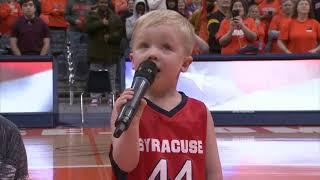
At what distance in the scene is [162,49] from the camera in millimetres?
2281

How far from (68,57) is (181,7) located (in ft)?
8.70

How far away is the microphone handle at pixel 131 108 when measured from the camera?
6.28 feet

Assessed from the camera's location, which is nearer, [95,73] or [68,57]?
[95,73]

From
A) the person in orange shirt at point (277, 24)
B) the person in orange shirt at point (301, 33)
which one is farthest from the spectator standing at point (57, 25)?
the person in orange shirt at point (301, 33)

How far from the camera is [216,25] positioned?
13125 millimetres

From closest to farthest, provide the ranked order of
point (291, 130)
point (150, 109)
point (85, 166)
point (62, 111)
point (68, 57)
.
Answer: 1. point (150, 109)
2. point (85, 166)
3. point (291, 130)
4. point (62, 111)
5. point (68, 57)

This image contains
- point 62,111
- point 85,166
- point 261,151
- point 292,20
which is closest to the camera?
point 85,166

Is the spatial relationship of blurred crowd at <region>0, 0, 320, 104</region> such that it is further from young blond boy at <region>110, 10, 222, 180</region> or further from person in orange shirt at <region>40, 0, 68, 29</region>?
young blond boy at <region>110, 10, 222, 180</region>

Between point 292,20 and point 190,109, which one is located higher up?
point 190,109

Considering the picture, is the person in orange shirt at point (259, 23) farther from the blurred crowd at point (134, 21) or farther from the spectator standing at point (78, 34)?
the spectator standing at point (78, 34)

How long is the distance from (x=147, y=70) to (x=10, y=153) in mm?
584

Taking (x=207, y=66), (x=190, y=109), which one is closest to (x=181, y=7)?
(x=207, y=66)

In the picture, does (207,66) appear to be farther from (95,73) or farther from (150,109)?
(150,109)

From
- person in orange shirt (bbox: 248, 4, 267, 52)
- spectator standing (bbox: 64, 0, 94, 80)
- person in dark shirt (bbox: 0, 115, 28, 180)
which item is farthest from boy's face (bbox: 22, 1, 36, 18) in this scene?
person in dark shirt (bbox: 0, 115, 28, 180)
